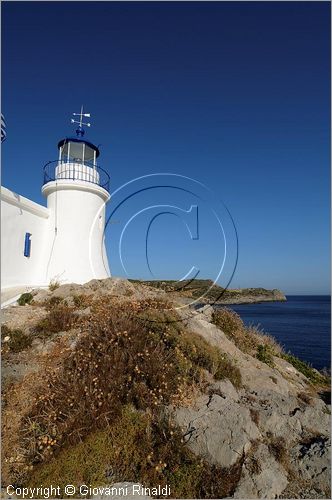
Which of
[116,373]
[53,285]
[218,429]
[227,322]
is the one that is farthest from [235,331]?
[53,285]

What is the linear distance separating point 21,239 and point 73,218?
2.66 meters

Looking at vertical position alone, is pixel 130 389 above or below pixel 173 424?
above

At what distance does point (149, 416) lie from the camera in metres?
5.70

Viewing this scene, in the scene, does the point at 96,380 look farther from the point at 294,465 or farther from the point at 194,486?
the point at 294,465

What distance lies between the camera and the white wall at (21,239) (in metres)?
12.2

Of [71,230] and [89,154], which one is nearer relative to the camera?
[71,230]

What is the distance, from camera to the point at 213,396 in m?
6.44

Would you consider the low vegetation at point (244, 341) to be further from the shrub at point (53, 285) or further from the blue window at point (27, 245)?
the blue window at point (27, 245)

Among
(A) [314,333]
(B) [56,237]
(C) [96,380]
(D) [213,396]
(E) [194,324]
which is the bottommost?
(A) [314,333]

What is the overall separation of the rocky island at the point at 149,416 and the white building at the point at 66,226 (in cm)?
594

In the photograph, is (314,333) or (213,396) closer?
(213,396)

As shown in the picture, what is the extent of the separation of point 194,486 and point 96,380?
2548mm

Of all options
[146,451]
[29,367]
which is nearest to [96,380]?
[146,451]

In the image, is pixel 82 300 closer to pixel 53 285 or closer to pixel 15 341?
pixel 15 341
